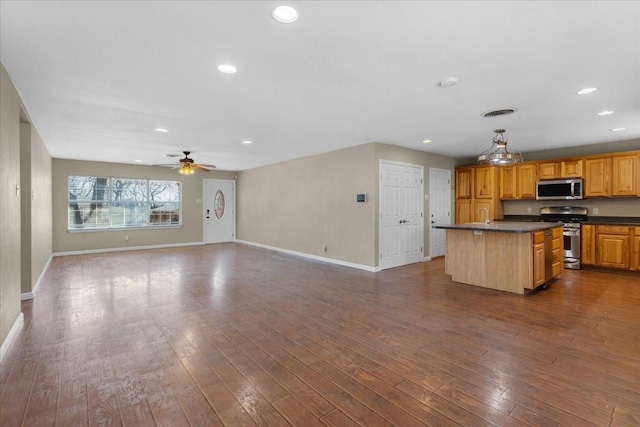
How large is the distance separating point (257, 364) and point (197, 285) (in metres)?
2.82

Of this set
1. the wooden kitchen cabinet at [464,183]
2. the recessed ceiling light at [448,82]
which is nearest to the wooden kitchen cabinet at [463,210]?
the wooden kitchen cabinet at [464,183]

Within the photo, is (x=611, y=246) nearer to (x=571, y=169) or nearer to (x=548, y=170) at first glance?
(x=571, y=169)

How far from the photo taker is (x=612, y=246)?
5.59 metres

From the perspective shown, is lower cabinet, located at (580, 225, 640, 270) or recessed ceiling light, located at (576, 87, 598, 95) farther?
lower cabinet, located at (580, 225, 640, 270)

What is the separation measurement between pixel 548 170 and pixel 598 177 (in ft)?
2.67

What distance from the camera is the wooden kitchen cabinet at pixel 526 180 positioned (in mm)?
6695

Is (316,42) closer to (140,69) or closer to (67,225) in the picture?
(140,69)

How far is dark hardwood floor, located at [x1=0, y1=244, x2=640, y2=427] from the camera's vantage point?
192cm

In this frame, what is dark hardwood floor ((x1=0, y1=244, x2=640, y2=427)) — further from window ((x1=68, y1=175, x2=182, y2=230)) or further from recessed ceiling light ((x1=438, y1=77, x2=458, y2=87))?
window ((x1=68, y1=175, x2=182, y2=230))

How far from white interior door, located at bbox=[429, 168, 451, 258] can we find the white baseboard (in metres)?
6.99

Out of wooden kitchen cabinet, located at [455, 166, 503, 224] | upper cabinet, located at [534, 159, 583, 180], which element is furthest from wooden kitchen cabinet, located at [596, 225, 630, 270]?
wooden kitchen cabinet, located at [455, 166, 503, 224]

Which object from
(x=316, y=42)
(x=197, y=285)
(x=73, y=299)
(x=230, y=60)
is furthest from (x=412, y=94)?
(x=73, y=299)

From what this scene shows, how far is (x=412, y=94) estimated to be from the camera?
3.35 metres

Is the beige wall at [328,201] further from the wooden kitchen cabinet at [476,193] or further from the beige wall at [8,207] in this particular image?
the beige wall at [8,207]
